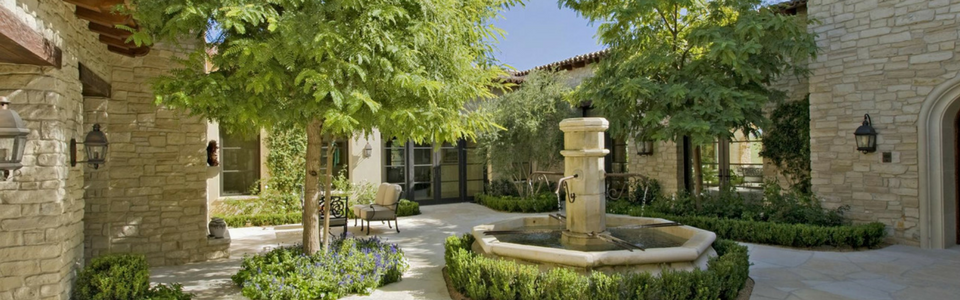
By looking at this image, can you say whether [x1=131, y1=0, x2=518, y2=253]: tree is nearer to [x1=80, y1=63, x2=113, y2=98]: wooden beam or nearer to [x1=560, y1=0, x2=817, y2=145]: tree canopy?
[x1=80, y1=63, x2=113, y2=98]: wooden beam

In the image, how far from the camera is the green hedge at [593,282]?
4.45m

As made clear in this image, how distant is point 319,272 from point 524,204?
25.7 ft

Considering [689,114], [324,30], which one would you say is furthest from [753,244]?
[324,30]

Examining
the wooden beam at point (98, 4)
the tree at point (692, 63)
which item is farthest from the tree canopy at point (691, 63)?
the wooden beam at point (98, 4)

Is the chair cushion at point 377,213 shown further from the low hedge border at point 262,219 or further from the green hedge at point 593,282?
the green hedge at point 593,282

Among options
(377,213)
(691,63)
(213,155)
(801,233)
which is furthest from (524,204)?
(213,155)

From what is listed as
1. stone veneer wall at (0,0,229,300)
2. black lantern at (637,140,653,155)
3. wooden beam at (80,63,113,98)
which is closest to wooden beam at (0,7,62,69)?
stone veneer wall at (0,0,229,300)

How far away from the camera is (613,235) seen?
6.34 m

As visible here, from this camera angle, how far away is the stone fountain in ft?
16.0

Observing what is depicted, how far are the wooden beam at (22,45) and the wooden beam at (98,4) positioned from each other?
0.50 meters

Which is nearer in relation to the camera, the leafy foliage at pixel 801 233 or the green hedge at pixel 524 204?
the leafy foliage at pixel 801 233

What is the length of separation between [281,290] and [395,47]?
98.7 inches

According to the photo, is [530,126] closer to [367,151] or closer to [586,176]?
[367,151]

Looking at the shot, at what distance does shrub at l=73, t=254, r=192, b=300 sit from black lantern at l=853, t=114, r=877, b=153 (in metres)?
9.03
